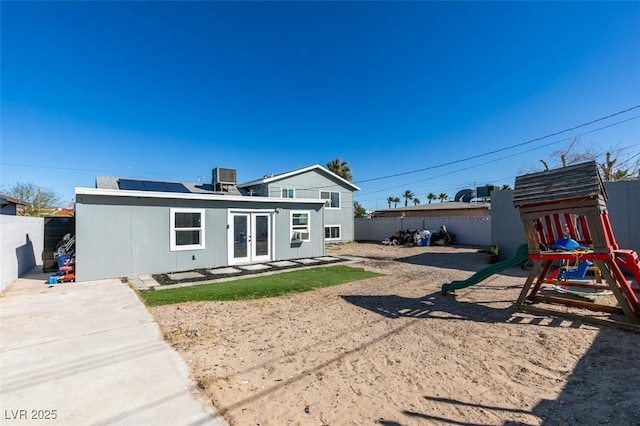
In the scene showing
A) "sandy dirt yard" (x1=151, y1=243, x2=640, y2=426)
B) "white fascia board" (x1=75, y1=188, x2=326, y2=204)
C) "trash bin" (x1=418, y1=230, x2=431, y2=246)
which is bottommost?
"sandy dirt yard" (x1=151, y1=243, x2=640, y2=426)

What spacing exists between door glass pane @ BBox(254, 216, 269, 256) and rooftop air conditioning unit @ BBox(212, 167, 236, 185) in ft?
21.4

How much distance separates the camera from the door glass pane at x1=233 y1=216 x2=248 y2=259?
11055mm

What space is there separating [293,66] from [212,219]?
29.6 feet

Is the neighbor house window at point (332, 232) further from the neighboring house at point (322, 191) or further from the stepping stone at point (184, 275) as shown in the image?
the stepping stone at point (184, 275)

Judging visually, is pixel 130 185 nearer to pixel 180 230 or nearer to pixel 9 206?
pixel 180 230

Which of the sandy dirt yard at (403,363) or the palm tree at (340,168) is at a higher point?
the palm tree at (340,168)

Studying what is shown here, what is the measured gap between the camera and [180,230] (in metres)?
9.86

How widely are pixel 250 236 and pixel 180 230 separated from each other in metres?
2.59

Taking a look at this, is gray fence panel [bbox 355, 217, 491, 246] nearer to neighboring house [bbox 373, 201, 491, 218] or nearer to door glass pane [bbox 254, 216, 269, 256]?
neighboring house [bbox 373, 201, 491, 218]

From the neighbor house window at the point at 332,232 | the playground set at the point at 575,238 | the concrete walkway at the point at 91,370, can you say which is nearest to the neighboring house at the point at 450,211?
the neighbor house window at the point at 332,232

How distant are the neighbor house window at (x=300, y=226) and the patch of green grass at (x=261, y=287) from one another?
2958mm

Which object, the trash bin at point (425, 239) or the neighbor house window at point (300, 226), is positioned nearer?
the neighbor house window at point (300, 226)

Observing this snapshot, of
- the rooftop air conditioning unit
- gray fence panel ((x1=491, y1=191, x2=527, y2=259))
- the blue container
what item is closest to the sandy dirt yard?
the blue container

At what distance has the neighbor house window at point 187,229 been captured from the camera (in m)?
9.75
